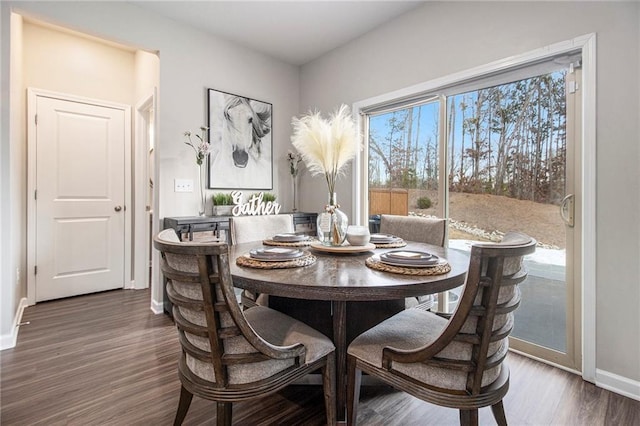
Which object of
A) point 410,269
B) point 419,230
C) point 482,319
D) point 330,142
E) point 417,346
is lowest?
point 417,346

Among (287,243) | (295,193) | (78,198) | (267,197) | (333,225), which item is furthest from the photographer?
(295,193)

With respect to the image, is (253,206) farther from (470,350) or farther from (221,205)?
(470,350)

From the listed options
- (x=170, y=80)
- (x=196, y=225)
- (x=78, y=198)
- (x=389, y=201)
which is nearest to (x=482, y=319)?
(x=389, y=201)

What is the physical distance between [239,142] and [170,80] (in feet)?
2.85

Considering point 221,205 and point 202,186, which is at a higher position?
point 202,186

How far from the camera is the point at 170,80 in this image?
2.97m

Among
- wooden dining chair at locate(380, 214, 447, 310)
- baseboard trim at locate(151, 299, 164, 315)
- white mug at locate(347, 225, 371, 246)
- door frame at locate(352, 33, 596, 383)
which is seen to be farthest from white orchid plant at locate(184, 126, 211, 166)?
door frame at locate(352, 33, 596, 383)

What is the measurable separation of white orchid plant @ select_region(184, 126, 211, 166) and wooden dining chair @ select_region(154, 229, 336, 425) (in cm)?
208

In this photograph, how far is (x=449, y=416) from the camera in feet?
5.07

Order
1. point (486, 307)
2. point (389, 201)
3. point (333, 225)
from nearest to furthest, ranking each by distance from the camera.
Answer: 1. point (486, 307)
2. point (333, 225)
3. point (389, 201)

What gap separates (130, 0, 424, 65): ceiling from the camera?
2.76m

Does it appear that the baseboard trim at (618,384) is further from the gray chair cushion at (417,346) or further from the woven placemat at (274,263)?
the woven placemat at (274,263)

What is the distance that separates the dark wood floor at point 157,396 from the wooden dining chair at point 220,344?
46 cm

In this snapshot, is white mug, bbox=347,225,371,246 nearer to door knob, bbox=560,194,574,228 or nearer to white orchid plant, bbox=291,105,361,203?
white orchid plant, bbox=291,105,361,203
